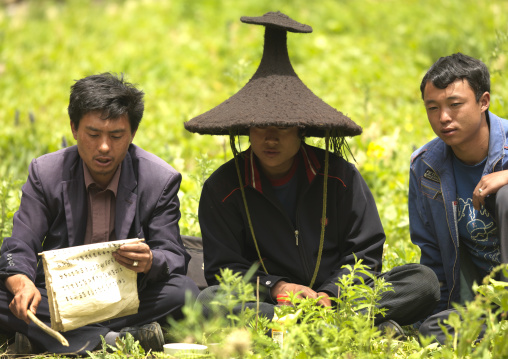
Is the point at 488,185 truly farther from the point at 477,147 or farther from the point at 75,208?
the point at 75,208

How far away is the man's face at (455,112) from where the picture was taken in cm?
331

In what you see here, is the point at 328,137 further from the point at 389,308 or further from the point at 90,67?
the point at 90,67

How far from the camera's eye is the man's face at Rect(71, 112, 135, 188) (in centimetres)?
337

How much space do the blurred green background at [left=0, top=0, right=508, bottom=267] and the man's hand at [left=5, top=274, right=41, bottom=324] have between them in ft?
5.49

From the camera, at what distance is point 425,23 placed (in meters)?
9.45

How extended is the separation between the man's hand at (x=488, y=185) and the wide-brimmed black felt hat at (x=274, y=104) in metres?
0.61

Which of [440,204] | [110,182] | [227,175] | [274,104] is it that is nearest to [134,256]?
[110,182]

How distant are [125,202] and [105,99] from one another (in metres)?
0.52

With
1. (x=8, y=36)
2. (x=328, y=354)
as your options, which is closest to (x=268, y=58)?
(x=328, y=354)

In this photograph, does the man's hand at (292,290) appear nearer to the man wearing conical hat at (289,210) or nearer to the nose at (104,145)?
the man wearing conical hat at (289,210)

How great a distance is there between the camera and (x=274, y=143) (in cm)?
332

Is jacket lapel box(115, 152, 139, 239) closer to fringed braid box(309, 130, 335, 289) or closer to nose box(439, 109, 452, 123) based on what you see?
fringed braid box(309, 130, 335, 289)

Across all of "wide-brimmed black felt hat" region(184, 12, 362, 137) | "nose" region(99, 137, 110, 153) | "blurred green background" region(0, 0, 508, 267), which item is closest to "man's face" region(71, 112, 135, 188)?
"nose" region(99, 137, 110, 153)

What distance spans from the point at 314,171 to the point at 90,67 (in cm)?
563
